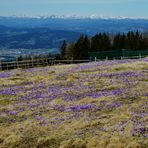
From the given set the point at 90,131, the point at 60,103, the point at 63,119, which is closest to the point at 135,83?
the point at 60,103

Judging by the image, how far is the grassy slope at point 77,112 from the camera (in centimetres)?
2252

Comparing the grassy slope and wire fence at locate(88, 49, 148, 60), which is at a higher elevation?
the grassy slope

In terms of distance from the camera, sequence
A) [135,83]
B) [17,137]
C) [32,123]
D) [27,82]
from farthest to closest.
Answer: [27,82], [135,83], [32,123], [17,137]

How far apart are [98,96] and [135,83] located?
495 cm

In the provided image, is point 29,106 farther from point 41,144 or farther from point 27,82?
point 27,82

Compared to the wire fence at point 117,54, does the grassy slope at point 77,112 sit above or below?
above

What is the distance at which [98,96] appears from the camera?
31.8m

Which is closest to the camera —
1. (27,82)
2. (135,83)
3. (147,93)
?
(147,93)

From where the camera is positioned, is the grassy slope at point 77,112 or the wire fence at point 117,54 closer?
the grassy slope at point 77,112

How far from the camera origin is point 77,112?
91.8 feet

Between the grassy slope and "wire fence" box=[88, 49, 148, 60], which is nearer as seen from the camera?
the grassy slope

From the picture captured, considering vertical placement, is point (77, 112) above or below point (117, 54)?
above

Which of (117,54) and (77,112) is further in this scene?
(117,54)

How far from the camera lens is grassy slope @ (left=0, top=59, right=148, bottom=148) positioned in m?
22.5
